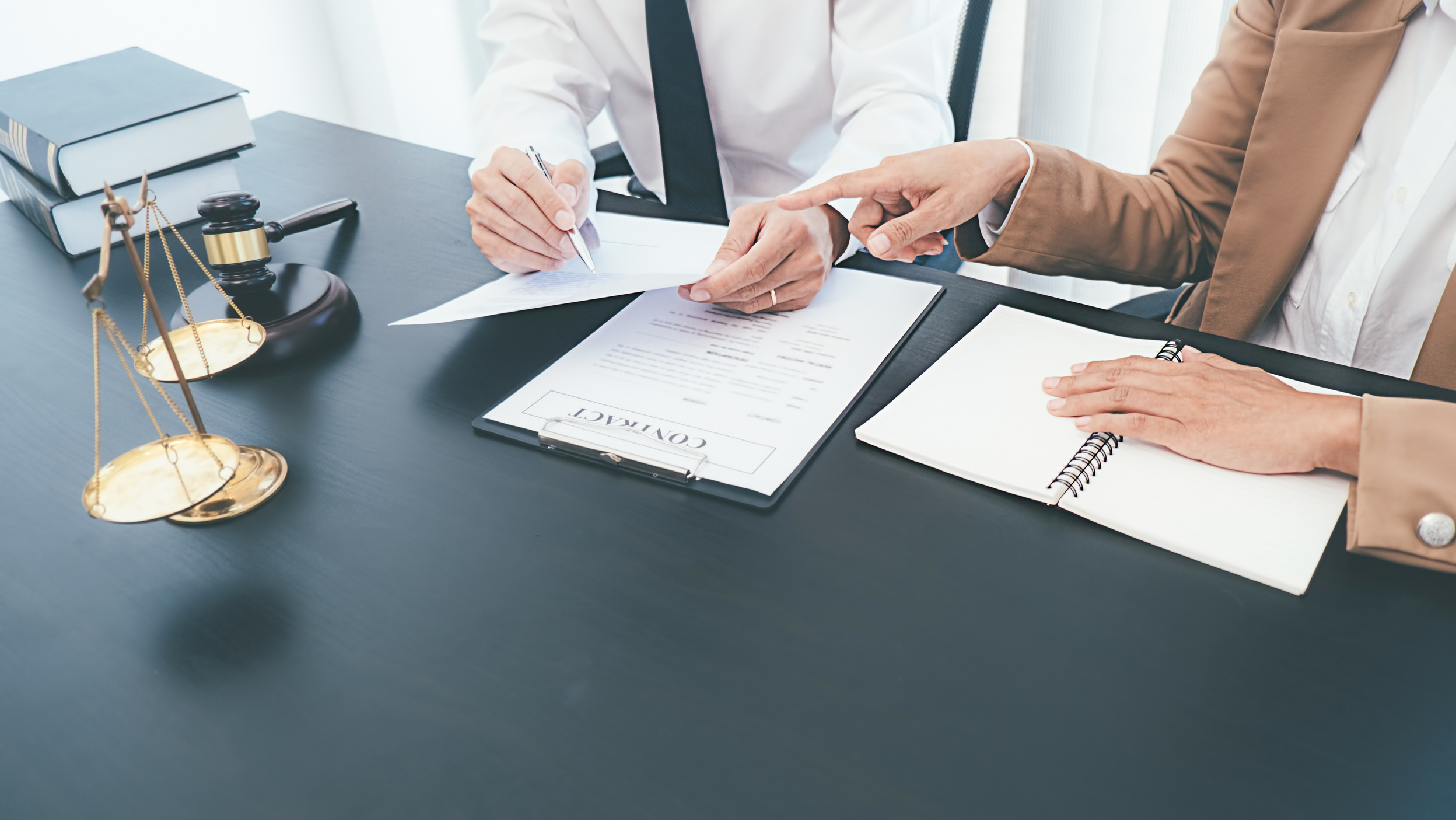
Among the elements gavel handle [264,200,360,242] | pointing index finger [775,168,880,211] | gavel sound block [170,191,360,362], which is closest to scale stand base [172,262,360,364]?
gavel sound block [170,191,360,362]

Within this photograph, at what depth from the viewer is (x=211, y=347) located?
30.2 inches

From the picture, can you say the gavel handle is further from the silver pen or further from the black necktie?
the black necktie

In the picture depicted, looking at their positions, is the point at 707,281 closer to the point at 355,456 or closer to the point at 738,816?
the point at 355,456

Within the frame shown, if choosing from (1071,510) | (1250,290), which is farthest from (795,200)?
(1250,290)

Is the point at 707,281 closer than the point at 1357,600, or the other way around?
the point at 1357,600

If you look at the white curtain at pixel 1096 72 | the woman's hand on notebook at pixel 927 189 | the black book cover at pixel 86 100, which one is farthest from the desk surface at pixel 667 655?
the white curtain at pixel 1096 72

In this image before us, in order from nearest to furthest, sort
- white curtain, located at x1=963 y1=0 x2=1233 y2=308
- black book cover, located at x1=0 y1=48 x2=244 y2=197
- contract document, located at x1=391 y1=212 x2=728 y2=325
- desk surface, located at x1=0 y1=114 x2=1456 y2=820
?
desk surface, located at x1=0 y1=114 x2=1456 y2=820 → contract document, located at x1=391 y1=212 x2=728 y2=325 → black book cover, located at x1=0 y1=48 x2=244 y2=197 → white curtain, located at x1=963 y1=0 x2=1233 y2=308

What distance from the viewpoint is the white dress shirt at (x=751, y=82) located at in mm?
1257

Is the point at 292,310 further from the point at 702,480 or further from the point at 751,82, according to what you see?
the point at 751,82

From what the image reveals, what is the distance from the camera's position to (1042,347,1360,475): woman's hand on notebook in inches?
25.2

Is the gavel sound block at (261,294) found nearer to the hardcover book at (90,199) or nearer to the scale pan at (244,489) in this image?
the scale pan at (244,489)

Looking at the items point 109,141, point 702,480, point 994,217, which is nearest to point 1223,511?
point 702,480

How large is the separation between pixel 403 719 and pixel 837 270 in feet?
→ 2.21

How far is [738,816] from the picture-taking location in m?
0.45
